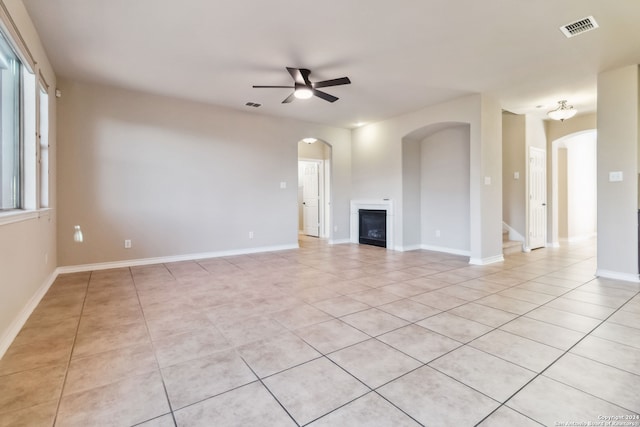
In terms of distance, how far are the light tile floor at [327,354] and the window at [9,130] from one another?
110 cm

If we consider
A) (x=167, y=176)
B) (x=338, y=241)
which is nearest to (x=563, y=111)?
(x=338, y=241)

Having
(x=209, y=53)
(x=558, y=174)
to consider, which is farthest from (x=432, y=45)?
(x=558, y=174)

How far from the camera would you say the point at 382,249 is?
20.5 ft

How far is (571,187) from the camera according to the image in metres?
7.22

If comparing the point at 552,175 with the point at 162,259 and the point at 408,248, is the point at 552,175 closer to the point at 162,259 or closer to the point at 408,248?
the point at 408,248

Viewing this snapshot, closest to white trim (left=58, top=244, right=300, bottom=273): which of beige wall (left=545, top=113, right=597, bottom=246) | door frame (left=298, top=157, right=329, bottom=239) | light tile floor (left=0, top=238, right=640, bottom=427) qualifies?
light tile floor (left=0, top=238, right=640, bottom=427)

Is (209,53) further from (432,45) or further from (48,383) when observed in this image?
(48,383)

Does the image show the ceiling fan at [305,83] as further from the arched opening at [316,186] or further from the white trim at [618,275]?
the white trim at [618,275]

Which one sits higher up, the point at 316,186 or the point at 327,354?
the point at 316,186

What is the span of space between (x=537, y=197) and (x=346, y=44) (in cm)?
548

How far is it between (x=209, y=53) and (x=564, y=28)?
3.63 m

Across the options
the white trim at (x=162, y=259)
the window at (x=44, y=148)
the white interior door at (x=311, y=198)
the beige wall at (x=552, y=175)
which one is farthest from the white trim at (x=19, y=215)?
the beige wall at (x=552, y=175)

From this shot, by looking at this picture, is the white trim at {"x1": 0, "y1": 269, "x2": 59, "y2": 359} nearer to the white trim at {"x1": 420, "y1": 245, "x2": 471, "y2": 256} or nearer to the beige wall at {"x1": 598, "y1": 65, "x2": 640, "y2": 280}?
the white trim at {"x1": 420, "y1": 245, "x2": 471, "y2": 256}

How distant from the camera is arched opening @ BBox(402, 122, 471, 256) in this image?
18.5ft
